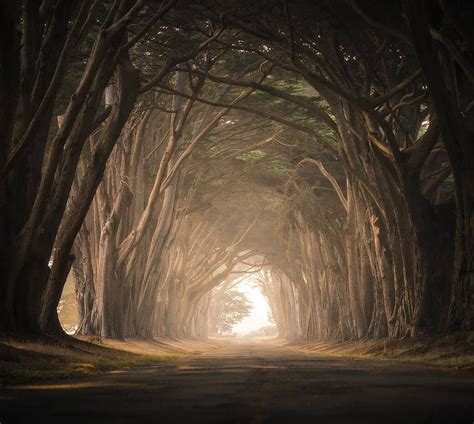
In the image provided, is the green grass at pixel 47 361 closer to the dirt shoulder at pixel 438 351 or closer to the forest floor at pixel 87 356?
the forest floor at pixel 87 356

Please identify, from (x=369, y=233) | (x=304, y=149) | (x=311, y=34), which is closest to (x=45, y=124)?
(x=311, y=34)

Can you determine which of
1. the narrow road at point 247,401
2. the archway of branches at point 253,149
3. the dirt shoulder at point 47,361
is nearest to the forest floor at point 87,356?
the dirt shoulder at point 47,361

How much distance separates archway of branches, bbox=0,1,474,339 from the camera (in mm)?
10055

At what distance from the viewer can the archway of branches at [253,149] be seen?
10055 mm

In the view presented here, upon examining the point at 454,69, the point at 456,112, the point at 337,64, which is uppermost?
the point at 337,64

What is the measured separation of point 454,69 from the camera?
36.4 ft

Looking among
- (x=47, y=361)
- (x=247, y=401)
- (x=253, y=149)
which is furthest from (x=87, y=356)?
(x=253, y=149)

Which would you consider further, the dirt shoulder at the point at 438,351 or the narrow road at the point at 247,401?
the dirt shoulder at the point at 438,351

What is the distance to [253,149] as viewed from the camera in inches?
989

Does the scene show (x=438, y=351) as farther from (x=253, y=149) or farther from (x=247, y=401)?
(x=253, y=149)

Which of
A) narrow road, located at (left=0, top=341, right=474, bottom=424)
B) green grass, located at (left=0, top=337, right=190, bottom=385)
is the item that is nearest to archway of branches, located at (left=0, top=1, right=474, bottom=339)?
green grass, located at (left=0, top=337, right=190, bottom=385)

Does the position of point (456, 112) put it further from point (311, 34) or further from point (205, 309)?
point (205, 309)

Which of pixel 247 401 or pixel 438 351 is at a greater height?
pixel 438 351

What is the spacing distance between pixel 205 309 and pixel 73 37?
55.3m
